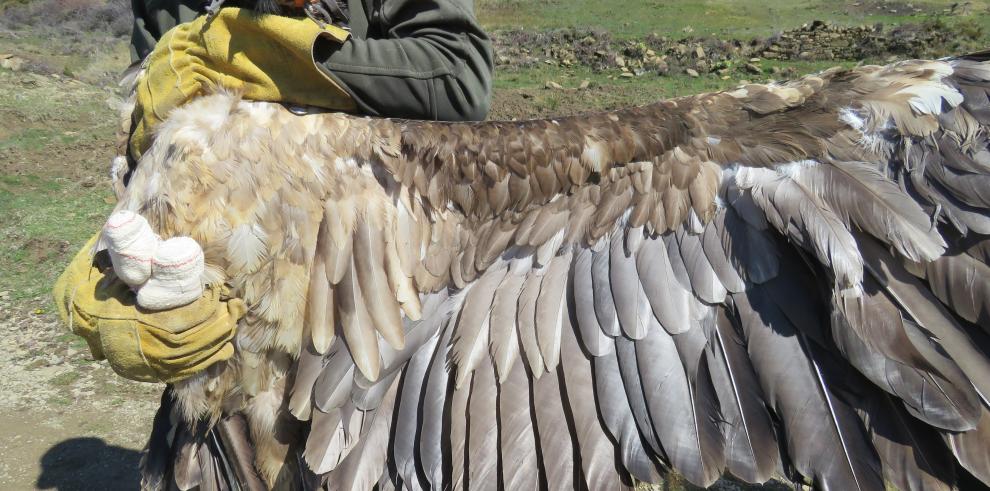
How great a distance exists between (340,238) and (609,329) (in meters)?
0.94

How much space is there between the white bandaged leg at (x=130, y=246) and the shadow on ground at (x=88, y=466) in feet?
11.0

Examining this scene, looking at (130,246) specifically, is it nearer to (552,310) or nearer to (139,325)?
(139,325)

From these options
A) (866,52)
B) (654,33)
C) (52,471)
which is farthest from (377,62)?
(654,33)

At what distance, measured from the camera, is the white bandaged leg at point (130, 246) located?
2025mm

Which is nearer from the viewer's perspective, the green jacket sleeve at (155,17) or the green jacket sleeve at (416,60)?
the green jacket sleeve at (416,60)

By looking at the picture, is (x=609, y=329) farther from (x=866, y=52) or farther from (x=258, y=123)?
(x=866, y=52)

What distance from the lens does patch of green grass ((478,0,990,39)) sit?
2827 centimetres

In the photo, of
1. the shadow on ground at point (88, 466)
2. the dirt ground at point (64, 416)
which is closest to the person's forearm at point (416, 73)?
the shadow on ground at point (88, 466)

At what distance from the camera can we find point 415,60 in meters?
2.45

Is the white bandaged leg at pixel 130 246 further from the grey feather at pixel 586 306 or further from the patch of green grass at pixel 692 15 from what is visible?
the patch of green grass at pixel 692 15

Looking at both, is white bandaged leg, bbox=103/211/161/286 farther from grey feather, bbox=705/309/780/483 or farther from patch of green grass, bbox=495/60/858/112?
patch of green grass, bbox=495/60/858/112

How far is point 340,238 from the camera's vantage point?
8.17ft

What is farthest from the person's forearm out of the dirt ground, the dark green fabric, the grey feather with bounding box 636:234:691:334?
the dirt ground

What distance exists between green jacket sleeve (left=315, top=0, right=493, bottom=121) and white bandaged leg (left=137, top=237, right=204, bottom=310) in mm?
711
